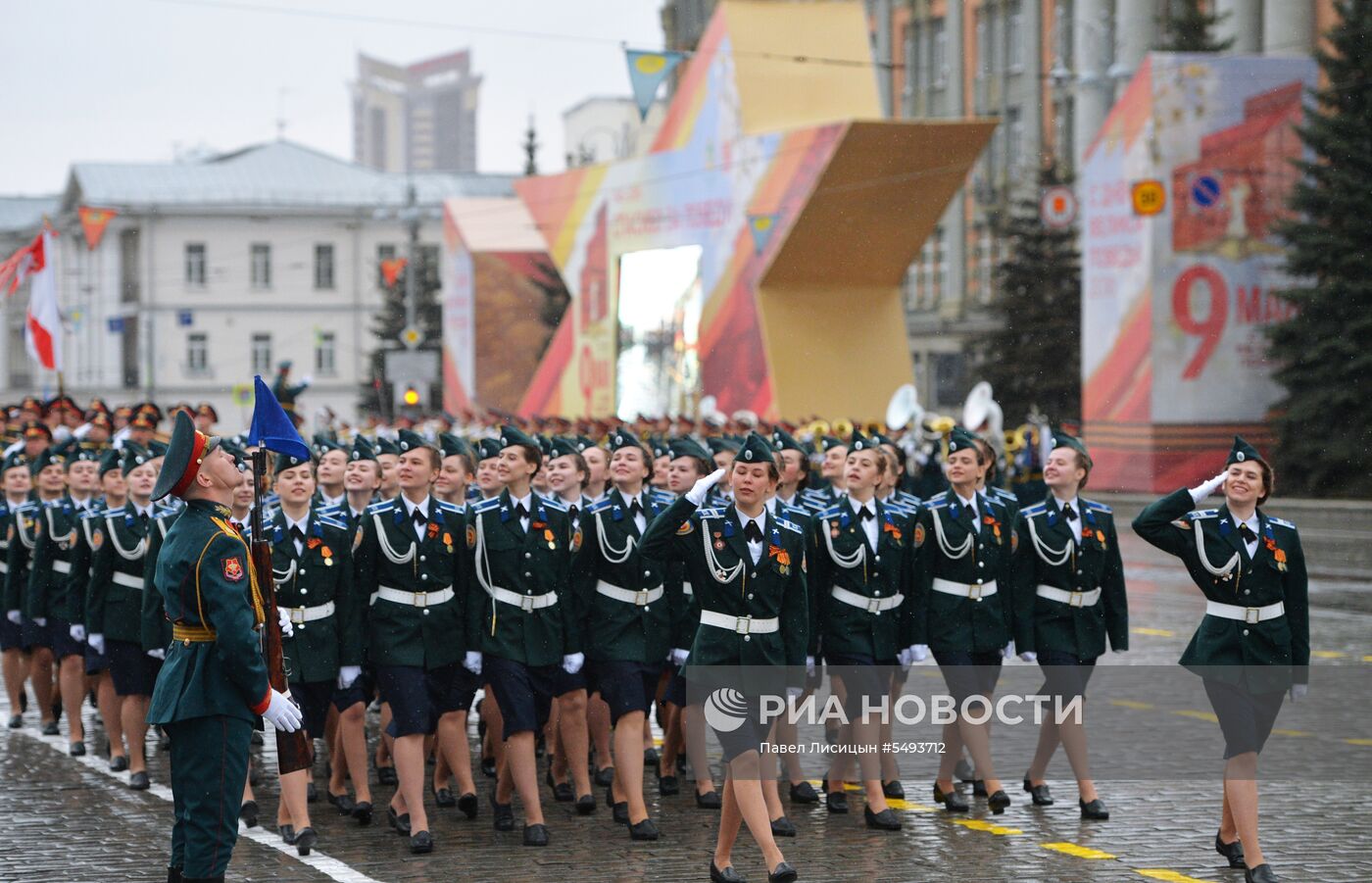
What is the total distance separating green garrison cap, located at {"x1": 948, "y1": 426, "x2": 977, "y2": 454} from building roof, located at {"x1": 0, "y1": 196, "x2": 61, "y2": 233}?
95.2 metres

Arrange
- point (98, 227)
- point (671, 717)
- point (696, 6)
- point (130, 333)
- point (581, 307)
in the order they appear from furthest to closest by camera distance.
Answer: point (130, 333) < point (696, 6) < point (581, 307) < point (98, 227) < point (671, 717)

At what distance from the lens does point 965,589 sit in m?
10.3

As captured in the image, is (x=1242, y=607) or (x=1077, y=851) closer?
(x=1242, y=607)

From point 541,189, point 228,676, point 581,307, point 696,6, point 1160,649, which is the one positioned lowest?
point 1160,649

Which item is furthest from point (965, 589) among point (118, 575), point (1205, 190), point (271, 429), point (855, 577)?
point (1205, 190)

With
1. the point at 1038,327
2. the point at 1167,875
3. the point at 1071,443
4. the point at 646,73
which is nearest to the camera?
the point at 1167,875

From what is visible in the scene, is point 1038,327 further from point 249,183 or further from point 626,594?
point 249,183

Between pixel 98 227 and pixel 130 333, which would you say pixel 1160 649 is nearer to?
pixel 98 227

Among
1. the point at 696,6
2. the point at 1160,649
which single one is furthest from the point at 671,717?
the point at 696,6

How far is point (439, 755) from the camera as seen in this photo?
1060 cm

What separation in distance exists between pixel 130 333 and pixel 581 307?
173ft

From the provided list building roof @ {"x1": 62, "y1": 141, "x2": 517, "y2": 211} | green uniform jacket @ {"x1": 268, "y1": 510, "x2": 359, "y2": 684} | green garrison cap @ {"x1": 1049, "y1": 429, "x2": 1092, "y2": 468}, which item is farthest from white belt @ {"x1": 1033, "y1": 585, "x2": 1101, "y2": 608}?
building roof @ {"x1": 62, "y1": 141, "x2": 517, "y2": 211}

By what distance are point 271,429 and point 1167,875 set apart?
4.17 meters

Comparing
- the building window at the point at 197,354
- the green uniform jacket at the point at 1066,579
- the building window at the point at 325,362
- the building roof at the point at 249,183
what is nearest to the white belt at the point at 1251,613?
the green uniform jacket at the point at 1066,579
